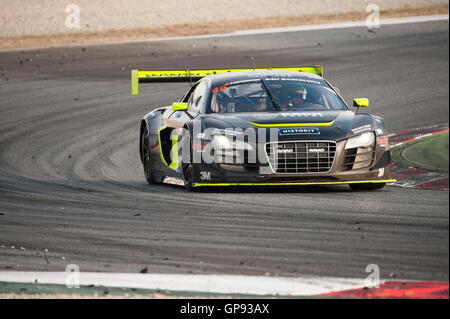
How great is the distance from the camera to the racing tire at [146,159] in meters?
11.1

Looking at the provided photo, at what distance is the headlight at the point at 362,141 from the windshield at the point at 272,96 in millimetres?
946

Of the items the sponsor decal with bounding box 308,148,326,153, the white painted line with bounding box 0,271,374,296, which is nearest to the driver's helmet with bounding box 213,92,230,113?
the sponsor decal with bounding box 308,148,326,153

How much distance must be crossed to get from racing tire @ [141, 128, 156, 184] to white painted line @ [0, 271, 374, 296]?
509 centimetres

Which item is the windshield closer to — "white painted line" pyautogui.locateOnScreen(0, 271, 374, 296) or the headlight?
the headlight

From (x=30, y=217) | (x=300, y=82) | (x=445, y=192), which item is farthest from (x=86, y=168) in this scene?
(x=445, y=192)

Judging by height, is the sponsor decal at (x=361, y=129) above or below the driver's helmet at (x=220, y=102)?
below

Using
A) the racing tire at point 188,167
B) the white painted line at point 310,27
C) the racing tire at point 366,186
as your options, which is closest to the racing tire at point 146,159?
the racing tire at point 188,167

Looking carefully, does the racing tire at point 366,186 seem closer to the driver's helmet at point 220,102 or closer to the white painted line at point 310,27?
the driver's helmet at point 220,102

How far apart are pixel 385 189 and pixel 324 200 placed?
49.8 inches

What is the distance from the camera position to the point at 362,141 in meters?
9.30

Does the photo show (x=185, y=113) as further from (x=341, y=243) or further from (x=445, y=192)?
(x=341, y=243)

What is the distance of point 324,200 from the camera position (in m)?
8.74

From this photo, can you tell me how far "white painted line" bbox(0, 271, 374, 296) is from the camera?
17.3 ft

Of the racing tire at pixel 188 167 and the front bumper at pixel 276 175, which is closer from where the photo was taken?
the front bumper at pixel 276 175
